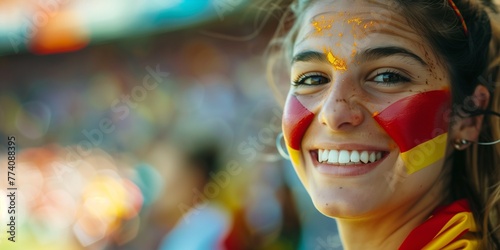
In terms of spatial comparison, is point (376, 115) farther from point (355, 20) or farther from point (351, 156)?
point (355, 20)

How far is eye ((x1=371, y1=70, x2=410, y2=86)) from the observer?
127cm

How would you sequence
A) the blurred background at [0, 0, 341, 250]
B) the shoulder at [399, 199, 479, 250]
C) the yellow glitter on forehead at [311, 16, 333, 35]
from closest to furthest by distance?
1. the shoulder at [399, 199, 479, 250]
2. the yellow glitter on forehead at [311, 16, 333, 35]
3. the blurred background at [0, 0, 341, 250]

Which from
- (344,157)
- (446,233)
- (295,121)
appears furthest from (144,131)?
(446,233)

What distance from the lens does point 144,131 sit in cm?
269

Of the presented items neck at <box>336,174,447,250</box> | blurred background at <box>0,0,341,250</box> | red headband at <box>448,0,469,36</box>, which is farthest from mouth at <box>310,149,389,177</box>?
blurred background at <box>0,0,341,250</box>

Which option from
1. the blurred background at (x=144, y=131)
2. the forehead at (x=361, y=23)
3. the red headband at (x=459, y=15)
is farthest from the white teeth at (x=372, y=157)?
the blurred background at (x=144, y=131)

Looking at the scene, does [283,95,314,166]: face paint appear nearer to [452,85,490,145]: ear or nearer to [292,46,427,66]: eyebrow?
[292,46,427,66]: eyebrow

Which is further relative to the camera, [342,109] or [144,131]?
[144,131]

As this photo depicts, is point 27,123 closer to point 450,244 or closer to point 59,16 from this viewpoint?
point 59,16

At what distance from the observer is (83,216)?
256 centimetres

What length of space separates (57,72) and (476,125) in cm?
209

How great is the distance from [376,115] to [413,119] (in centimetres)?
7

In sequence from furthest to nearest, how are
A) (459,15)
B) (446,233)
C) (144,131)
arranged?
(144,131) < (459,15) < (446,233)

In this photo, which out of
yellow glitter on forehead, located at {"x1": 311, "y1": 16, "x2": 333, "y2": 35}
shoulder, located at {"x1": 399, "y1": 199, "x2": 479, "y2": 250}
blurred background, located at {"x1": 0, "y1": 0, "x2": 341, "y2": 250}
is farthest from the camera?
blurred background, located at {"x1": 0, "y1": 0, "x2": 341, "y2": 250}
